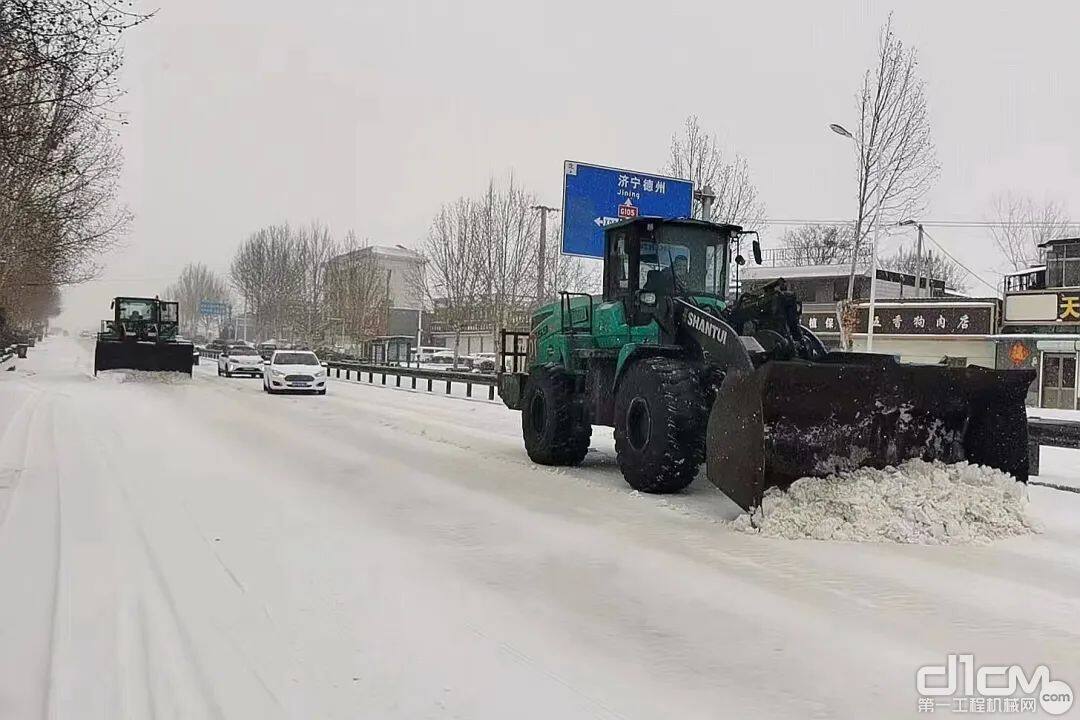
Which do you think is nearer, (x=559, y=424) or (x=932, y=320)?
(x=559, y=424)

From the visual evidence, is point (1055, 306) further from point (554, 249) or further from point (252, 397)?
point (252, 397)

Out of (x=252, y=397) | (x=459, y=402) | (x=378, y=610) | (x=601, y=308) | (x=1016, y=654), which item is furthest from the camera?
(x=459, y=402)

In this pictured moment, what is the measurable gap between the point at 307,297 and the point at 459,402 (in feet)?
156

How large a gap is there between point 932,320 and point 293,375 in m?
24.0

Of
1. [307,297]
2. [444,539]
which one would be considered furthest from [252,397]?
[307,297]

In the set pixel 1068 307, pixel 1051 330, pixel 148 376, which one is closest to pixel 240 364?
pixel 148 376

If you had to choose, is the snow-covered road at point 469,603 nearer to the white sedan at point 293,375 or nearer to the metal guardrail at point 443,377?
the metal guardrail at point 443,377

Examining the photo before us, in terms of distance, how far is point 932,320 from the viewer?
108 ft

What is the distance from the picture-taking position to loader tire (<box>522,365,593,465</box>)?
417 inches

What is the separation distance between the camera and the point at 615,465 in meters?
11.1

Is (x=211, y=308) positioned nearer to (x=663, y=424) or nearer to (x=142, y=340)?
(x=142, y=340)

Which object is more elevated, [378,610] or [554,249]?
[554,249]

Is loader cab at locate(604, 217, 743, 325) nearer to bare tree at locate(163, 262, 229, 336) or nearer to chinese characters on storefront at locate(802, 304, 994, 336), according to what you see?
chinese characters on storefront at locate(802, 304, 994, 336)

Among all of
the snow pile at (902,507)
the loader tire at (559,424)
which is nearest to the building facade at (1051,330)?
the loader tire at (559,424)
